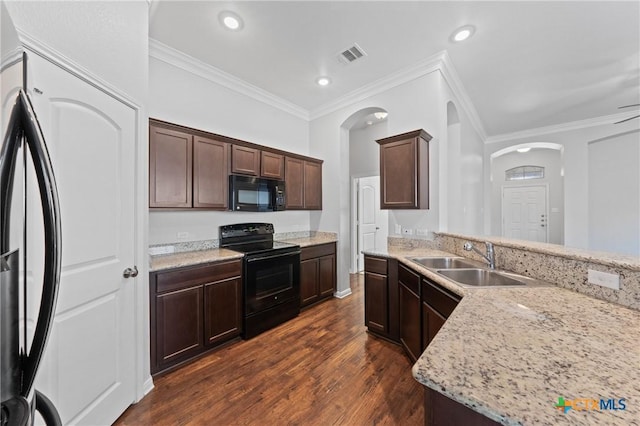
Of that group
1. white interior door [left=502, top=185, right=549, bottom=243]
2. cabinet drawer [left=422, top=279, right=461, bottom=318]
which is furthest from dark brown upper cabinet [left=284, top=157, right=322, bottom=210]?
white interior door [left=502, top=185, right=549, bottom=243]

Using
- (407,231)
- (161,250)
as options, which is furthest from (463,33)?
(161,250)

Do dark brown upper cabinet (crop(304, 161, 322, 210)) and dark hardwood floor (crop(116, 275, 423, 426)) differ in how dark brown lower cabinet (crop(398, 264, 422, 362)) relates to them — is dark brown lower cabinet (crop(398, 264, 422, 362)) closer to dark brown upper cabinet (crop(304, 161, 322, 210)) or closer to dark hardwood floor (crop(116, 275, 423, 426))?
dark hardwood floor (crop(116, 275, 423, 426))

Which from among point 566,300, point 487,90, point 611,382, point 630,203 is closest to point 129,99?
point 611,382

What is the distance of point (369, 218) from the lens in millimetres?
5207

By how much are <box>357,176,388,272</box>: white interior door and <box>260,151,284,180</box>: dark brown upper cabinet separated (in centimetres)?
212

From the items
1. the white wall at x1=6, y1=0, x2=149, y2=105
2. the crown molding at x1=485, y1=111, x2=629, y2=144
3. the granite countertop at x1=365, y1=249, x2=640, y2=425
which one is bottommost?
the granite countertop at x1=365, y1=249, x2=640, y2=425

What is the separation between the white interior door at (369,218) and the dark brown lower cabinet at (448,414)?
4.22 metres

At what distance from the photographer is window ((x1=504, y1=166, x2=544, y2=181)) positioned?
683cm

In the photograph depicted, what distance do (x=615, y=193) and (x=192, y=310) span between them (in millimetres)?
7104

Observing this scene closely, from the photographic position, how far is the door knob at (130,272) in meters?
1.59

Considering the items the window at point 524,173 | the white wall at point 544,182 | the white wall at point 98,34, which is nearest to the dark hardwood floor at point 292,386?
the white wall at point 98,34

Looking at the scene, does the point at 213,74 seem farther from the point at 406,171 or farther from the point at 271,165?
the point at 406,171

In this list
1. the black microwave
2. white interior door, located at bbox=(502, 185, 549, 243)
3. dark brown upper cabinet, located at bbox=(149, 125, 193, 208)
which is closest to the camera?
dark brown upper cabinet, located at bbox=(149, 125, 193, 208)

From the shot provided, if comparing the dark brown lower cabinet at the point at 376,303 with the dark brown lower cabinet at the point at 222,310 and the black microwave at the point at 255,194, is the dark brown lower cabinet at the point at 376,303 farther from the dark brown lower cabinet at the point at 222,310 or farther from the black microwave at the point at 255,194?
the black microwave at the point at 255,194
